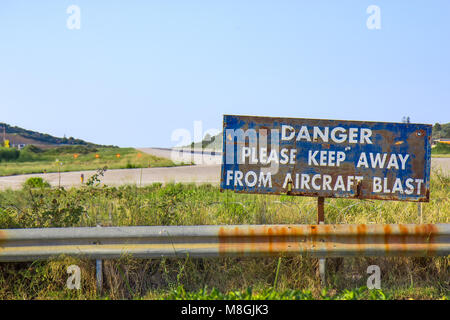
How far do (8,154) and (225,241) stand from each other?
145ft

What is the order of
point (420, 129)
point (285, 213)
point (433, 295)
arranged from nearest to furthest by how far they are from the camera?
point (433, 295) → point (420, 129) → point (285, 213)

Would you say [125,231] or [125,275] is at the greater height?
[125,231]

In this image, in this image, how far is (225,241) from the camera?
454 centimetres

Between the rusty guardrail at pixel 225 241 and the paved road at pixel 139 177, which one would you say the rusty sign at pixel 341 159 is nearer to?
the rusty guardrail at pixel 225 241

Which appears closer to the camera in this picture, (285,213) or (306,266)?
(306,266)

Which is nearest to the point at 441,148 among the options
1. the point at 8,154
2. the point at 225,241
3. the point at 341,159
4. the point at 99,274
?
the point at 341,159

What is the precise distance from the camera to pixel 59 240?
448cm

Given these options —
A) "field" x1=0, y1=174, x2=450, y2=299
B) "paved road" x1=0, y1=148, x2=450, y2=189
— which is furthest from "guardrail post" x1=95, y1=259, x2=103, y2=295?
"paved road" x1=0, y1=148, x2=450, y2=189

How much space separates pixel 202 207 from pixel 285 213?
3.87 feet
